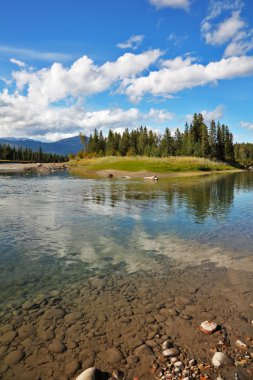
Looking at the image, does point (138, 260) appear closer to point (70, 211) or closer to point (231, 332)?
point (231, 332)

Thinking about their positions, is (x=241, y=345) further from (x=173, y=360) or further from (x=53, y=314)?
(x=53, y=314)

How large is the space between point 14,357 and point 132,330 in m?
2.80

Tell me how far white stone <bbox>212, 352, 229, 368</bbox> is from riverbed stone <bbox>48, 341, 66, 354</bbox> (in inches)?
131

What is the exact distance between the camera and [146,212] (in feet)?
79.6

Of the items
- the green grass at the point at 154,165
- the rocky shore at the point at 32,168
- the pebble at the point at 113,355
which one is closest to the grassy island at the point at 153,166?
the green grass at the point at 154,165

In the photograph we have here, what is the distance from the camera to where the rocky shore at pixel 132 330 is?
6414 millimetres

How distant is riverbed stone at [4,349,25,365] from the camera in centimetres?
667

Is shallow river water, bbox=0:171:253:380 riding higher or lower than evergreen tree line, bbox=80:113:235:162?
lower

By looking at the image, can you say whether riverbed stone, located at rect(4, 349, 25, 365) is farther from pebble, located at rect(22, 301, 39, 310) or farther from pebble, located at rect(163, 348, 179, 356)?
pebble, located at rect(163, 348, 179, 356)

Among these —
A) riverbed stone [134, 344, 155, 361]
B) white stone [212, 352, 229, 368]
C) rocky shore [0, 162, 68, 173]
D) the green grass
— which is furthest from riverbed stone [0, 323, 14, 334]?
rocky shore [0, 162, 68, 173]

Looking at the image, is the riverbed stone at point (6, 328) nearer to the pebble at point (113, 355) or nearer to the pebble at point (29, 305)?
the pebble at point (29, 305)

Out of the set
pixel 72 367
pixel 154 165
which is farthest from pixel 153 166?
pixel 72 367

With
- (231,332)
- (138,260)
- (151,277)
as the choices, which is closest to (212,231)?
(138,260)

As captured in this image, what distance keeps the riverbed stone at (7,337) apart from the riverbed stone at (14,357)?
413 mm
